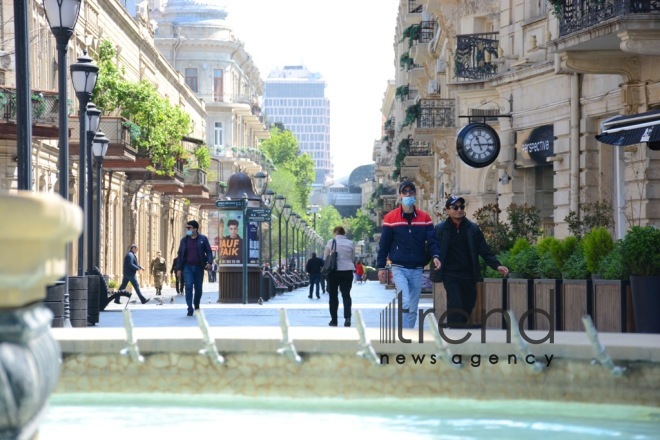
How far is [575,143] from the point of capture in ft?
87.5

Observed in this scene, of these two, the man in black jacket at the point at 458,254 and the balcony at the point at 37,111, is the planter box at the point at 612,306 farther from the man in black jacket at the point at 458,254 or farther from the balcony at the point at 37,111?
the balcony at the point at 37,111

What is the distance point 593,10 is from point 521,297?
6.14 m

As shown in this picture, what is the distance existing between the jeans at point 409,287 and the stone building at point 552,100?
661 centimetres

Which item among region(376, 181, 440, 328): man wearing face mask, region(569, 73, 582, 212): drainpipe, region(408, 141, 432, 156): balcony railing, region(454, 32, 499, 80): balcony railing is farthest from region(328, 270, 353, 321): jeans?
region(408, 141, 432, 156): balcony railing

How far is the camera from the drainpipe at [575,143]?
→ 86.6 feet

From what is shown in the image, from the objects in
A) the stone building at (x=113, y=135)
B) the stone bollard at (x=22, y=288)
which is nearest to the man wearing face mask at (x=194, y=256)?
the stone building at (x=113, y=135)

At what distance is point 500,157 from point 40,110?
439 inches

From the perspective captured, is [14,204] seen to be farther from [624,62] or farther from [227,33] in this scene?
[227,33]

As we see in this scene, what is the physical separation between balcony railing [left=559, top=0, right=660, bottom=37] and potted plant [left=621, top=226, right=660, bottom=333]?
6.40 metres

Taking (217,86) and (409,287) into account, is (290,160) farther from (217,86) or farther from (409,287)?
(409,287)

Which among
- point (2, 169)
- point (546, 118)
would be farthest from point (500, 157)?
point (2, 169)

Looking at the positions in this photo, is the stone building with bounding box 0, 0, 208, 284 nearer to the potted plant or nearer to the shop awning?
the shop awning

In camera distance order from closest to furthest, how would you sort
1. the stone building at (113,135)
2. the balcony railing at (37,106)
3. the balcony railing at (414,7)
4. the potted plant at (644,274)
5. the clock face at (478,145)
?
the potted plant at (644,274), the clock face at (478,145), the balcony railing at (37,106), the stone building at (113,135), the balcony railing at (414,7)

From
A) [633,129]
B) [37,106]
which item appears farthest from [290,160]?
[633,129]
